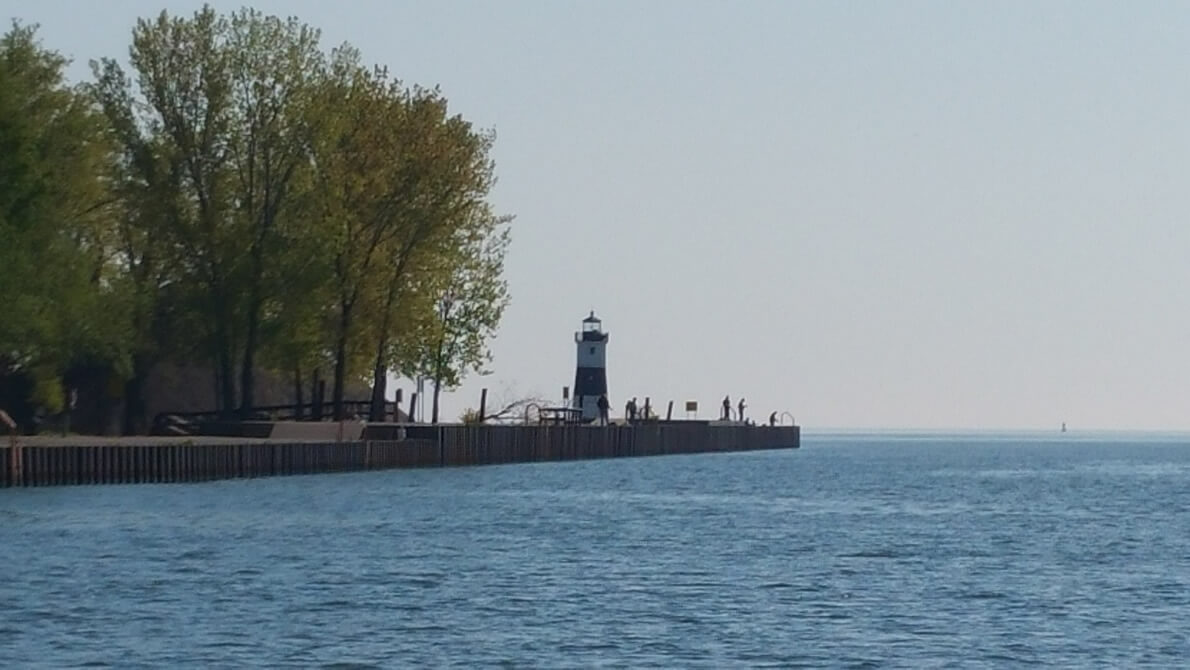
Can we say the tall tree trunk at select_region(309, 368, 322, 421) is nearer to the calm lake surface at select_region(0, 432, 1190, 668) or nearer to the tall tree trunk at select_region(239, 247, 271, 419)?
the tall tree trunk at select_region(239, 247, 271, 419)

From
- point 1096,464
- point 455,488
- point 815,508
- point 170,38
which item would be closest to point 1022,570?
point 815,508

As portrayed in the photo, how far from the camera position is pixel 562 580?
44594 millimetres

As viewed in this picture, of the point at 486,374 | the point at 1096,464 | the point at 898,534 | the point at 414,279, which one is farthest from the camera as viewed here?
the point at 1096,464

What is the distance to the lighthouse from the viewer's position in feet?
401

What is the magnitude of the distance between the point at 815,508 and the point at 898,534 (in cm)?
1359

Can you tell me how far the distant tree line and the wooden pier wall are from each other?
3.67m

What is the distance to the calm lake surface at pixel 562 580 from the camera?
34.7 metres

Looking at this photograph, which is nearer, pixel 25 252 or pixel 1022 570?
pixel 1022 570

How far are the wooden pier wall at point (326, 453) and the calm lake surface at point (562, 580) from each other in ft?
2.80

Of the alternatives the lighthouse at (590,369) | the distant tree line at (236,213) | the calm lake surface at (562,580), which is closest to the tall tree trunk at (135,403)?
the distant tree line at (236,213)

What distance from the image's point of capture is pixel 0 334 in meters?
68.5

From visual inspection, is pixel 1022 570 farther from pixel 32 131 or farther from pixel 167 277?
pixel 167 277

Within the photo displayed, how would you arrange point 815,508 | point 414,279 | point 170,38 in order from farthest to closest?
1. point 414,279
2. point 170,38
3. point 815,508

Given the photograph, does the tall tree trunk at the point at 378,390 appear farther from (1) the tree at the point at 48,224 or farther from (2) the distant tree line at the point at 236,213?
(1) the tree at the point at 48,224
